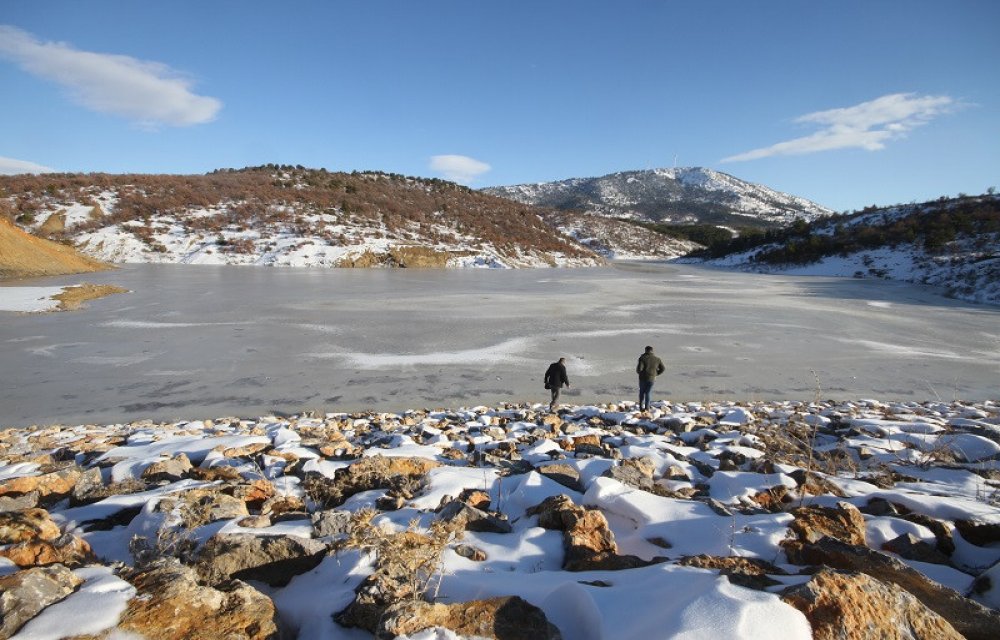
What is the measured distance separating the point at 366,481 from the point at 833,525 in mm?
3207

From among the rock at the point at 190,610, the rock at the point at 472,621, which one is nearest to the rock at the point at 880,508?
the rock at the point at 472,621

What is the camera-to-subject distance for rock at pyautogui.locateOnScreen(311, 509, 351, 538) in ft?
9.06

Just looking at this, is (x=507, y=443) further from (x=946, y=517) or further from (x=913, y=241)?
(x=913, y=241)

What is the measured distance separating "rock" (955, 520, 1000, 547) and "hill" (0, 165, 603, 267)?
40.3 metres

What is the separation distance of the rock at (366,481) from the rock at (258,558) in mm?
1145

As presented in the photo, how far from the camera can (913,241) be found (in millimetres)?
42531

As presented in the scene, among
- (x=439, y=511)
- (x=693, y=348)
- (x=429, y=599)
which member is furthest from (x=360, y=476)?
(x=693, y=348)

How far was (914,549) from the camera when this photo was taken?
105 inches

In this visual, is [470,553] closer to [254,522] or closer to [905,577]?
[254,522]

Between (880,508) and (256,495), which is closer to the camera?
(880,508)

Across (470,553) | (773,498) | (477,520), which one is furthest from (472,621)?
(773,498)

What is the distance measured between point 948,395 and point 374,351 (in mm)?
12029

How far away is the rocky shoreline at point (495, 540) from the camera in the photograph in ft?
5.78

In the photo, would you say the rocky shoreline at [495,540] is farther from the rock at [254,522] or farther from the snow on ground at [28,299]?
the snow on ground at [28,299]
